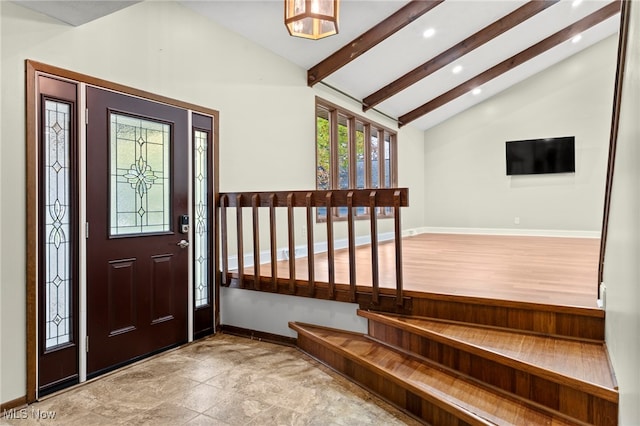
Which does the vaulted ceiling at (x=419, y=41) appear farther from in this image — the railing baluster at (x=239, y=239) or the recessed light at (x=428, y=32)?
the railing baluster at (x=239, y=239)

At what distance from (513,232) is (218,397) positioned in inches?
299

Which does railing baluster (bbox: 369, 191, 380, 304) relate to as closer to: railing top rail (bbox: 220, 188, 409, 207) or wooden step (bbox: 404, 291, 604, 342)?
railing top rail (bbox: 220, 188, 409, 207)

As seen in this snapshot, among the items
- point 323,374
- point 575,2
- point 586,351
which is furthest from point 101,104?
point 575,2

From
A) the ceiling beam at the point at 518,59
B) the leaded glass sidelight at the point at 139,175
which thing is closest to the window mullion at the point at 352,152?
the ceiling beam at the point at 518,59

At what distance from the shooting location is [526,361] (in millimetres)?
2203

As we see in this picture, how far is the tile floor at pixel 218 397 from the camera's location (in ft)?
7.68

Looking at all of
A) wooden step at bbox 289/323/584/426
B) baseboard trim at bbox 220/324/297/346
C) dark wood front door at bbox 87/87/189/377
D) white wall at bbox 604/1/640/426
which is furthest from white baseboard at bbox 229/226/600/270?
white wall at bbox 604/1/640/426

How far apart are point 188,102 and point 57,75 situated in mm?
1140

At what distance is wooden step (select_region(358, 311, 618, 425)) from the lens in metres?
1.96

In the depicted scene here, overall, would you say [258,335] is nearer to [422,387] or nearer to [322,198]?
[322,198]

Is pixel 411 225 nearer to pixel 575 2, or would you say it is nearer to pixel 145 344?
pixel 575 2

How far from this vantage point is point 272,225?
371 centimetres

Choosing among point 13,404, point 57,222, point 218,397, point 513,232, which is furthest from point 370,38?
point 513,232

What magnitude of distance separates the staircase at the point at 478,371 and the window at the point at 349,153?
3157 millimetres
